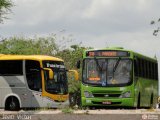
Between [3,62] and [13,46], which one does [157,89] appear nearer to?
[3,62]

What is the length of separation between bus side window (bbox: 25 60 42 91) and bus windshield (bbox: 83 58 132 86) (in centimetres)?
581

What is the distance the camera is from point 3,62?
115 feet

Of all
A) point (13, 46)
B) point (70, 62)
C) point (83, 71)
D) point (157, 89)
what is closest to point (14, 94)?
point (83, 71)

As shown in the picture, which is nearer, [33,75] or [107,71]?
[107,71]

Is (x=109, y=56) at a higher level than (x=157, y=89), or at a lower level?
higher

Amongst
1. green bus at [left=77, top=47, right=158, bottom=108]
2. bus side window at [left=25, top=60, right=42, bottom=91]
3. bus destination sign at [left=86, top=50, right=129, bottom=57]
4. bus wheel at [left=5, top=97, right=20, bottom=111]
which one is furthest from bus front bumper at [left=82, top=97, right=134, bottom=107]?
bus wheel at [left=5, top=97, right=20, bottom=111]

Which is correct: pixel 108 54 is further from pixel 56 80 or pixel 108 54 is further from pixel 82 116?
pixel 82 116

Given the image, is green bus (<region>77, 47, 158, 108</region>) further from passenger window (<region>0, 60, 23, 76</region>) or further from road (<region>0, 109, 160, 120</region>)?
road (<region>0, 109, 160, 120</region>)

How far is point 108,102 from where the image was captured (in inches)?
1139

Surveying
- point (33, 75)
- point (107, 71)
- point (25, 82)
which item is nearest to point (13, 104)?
point (25, 82)

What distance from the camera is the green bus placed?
29.0m

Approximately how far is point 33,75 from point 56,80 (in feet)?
5.50

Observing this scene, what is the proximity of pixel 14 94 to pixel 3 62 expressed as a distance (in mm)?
1853

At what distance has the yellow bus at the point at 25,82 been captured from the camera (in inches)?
1362
